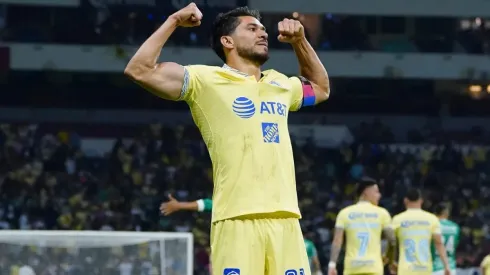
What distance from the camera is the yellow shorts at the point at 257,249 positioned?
5.45 metres

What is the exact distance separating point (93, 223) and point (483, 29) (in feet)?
30.9

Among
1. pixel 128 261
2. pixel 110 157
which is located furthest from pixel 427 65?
pixel 128 261

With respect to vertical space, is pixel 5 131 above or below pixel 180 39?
below

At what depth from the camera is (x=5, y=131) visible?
2577cm

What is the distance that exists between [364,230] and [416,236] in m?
0.71

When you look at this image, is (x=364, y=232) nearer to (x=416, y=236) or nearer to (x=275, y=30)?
(x=416, y=236)

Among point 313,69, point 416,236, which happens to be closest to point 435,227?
point 416,236

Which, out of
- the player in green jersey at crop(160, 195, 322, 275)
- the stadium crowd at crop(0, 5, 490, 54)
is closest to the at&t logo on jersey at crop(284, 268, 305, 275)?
the player in green jersey at crop(160, 195, 322, 275)

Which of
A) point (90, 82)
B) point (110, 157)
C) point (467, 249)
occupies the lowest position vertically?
point (467, 249)

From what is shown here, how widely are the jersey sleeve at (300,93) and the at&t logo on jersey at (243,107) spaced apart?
0.34 m

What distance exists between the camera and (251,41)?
5727 mm

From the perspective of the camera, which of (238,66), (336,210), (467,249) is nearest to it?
(238,66)

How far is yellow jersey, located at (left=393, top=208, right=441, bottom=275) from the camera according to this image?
44.8ft

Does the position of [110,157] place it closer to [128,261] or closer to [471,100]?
[471,100]
